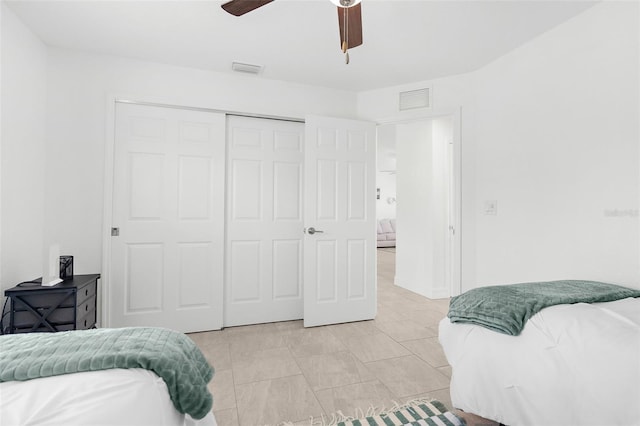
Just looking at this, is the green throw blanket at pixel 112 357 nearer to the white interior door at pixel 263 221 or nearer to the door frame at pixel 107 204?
the door frame at pixel 107 204

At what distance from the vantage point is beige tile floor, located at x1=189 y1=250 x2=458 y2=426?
1.83 m

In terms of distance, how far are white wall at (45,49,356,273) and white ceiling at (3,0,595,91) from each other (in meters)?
0.12

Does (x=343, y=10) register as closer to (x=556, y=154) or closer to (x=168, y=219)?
(x=556, y=154)

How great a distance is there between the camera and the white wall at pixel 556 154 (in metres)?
1.85

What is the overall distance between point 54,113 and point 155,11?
126 centimetres

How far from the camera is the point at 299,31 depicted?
91.3 inches

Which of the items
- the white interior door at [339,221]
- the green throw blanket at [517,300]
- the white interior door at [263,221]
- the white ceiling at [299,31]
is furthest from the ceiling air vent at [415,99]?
the green throw blanket at [517,300]

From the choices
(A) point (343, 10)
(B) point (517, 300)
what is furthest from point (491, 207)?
(A) point (343, 10)

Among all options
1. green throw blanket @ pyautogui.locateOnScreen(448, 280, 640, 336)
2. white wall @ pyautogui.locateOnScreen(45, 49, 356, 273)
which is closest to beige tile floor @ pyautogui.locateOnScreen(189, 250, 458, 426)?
green throw blanket @ pyautogui.locateOnScreen(448, 280, 640, 336)

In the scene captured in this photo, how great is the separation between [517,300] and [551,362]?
30 cm

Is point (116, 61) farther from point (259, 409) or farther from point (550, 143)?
point (550, 143)

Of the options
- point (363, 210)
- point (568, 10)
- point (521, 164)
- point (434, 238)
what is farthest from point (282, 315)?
point (568, 10)

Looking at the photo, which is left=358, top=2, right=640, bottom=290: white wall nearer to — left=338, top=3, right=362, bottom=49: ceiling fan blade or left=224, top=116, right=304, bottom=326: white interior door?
left=338, top=3, right=362, bottom=49: ceiling fan blade

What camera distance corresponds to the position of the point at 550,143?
2.29 m
